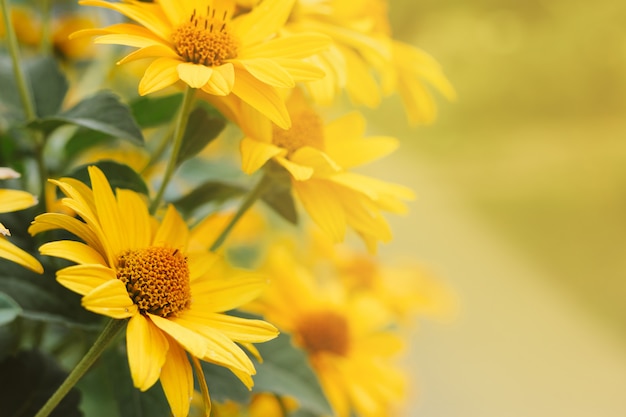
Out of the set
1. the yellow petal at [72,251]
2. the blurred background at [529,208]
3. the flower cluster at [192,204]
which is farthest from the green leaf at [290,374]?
the blurred background at [529,208]

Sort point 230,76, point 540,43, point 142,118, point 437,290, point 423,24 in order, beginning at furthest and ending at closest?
1. point 423,24
2. point 540,43
3. point 437,290
4. point 142,118
5. point 230,76

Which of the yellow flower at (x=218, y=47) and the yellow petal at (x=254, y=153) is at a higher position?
the yellow flower at (x=218, y=47)

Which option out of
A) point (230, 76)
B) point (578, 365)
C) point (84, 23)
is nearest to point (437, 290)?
point (84, 23)

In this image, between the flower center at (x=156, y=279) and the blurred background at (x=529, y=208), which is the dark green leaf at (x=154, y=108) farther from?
the blurred background at (x=529, y=208)

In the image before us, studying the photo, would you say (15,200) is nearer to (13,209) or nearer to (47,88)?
(13,209)

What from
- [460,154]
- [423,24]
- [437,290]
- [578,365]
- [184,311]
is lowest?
[578,365]

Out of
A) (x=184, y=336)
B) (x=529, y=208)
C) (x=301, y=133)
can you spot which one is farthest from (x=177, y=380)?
(x=529, y=208)

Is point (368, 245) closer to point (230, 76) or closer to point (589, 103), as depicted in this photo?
point (230, 76)
